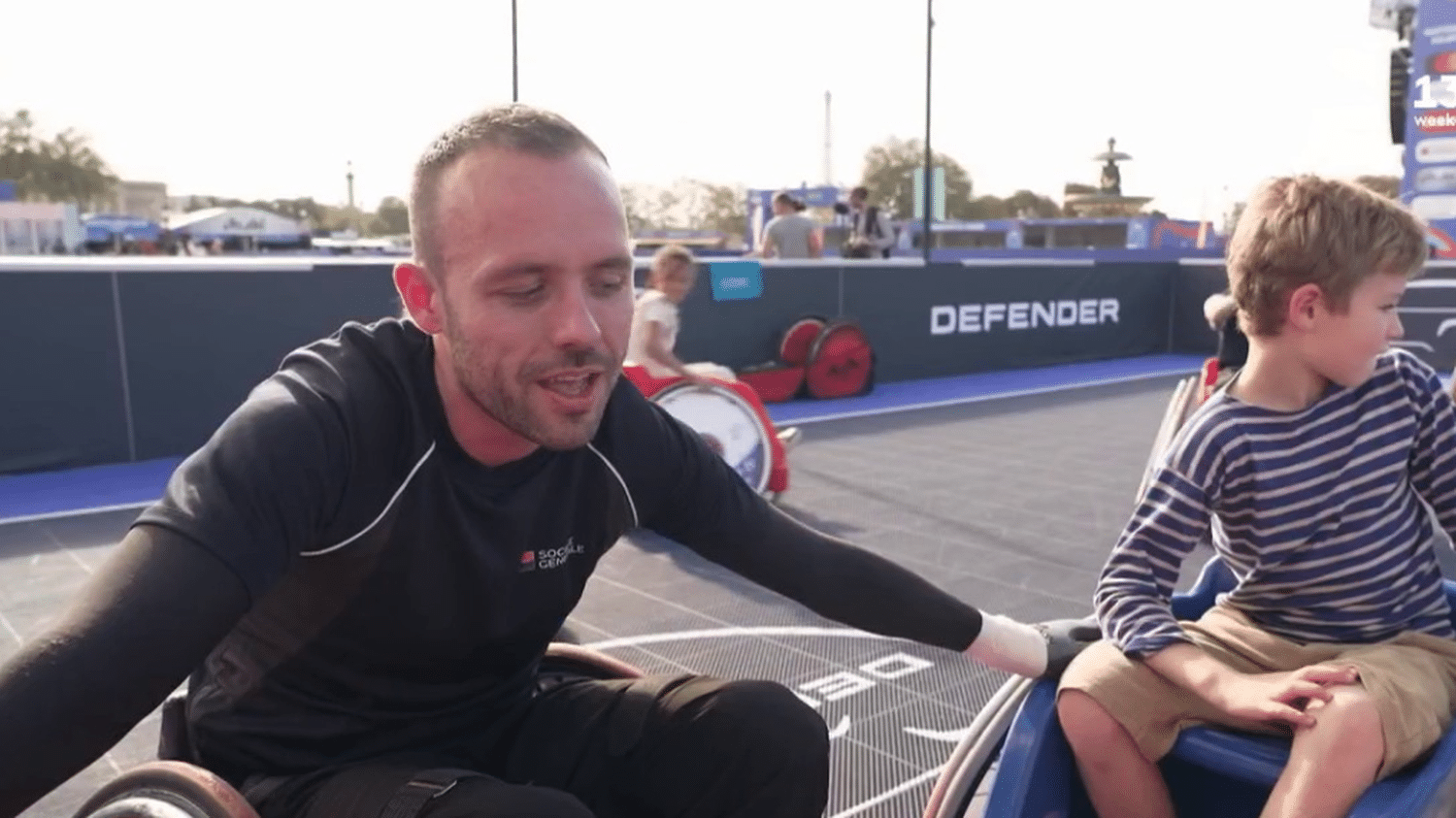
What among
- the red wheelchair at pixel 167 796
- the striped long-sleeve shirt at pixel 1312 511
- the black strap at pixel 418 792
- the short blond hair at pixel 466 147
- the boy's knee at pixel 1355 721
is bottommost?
the boy's knee at pixel 1355 721

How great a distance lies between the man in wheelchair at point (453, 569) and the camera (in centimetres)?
115

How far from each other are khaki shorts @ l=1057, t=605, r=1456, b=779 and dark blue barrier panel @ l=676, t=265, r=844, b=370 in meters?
7.66

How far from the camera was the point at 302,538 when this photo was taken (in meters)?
1.28

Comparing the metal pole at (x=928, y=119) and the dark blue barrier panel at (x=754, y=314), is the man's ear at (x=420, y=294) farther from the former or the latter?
the metal pole at (x=928, y=119)

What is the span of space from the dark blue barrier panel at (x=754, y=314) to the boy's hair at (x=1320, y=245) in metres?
7.60

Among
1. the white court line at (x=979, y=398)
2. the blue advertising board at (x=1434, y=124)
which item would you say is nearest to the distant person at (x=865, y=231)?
the white court line at (x=979, y=398)

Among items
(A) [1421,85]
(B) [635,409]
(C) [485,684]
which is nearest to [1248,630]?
(B) [635,409]

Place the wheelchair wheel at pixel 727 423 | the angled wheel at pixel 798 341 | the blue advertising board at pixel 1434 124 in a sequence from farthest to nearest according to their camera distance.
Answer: the blue advertising board at pixel 1434 124, the angled wheel at pixel 798 341, the wheelchair wheel at pixel 727 423

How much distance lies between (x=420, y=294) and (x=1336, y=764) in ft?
4.52

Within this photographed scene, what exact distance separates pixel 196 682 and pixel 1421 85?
15777mm

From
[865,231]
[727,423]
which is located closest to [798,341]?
[865,231]

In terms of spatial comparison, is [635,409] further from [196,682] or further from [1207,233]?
[1207,233]

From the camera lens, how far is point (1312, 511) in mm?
1771

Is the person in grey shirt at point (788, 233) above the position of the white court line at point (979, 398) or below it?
above
